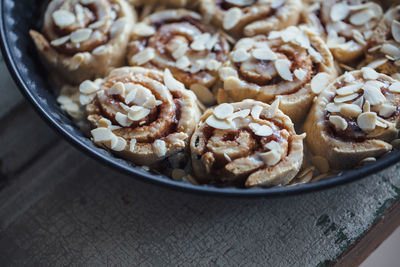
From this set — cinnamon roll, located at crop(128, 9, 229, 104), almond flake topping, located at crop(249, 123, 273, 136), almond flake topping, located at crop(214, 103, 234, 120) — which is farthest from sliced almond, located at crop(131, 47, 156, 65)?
almond flake topping, located at crop(249, 123, 273, 136)

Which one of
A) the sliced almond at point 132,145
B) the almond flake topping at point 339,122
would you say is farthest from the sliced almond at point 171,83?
the almond flake topping at point 339,122

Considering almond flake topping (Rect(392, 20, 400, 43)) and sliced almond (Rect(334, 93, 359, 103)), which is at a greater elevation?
almond flake topping (Rect(392, 20, 400, 43))

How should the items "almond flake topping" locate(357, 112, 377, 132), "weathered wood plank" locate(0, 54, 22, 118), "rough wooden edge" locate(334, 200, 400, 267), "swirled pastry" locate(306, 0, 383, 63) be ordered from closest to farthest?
"almond flake topping" locate(357, 112, 377, 132), "rough wooden edge" locate(334, 200, 400, 267), "swirled pastry" locate(306, 0, 383, 63), "weathered wood plank" locate(0, 54, 22, 118)

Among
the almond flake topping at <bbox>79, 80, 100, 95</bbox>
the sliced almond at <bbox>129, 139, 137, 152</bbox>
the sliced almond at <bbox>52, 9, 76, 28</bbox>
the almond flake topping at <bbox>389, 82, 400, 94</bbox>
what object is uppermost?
the sliced almond at <bbox>52, 9, 76, 28</bbox>

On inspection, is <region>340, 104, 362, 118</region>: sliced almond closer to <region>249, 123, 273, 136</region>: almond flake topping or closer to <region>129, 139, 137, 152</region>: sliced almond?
<region>249, 123, 273, 136</region>: almond flake topping

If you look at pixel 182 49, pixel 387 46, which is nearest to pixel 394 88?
pixel 387 46

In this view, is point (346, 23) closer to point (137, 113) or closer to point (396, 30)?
point (396, 30)

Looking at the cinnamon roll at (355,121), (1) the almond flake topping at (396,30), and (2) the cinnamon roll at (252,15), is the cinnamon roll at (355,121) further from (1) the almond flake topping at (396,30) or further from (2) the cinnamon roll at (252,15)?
(2) the cinnamon roll at (252,15)
